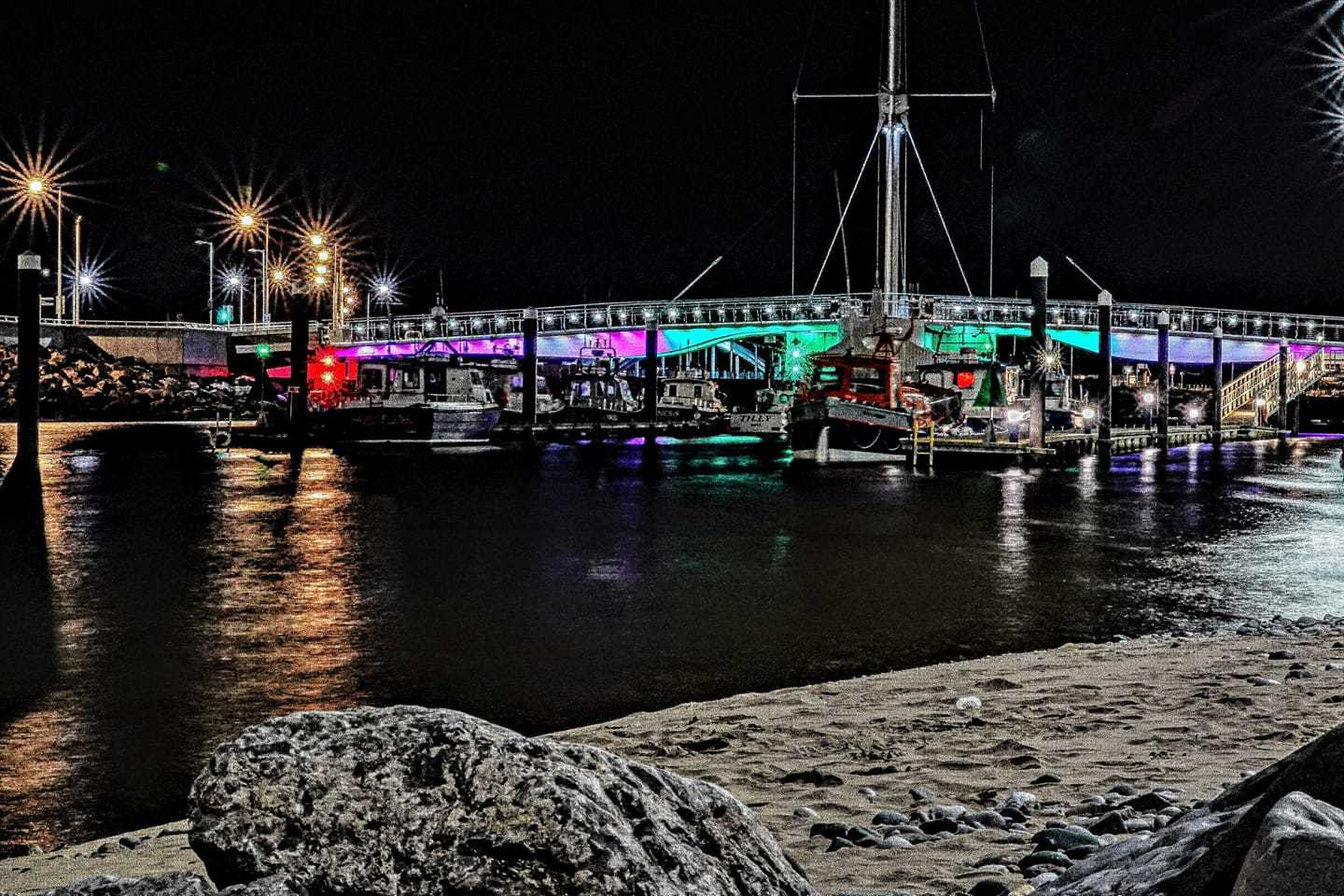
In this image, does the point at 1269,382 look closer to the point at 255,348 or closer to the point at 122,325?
the point at 255,348

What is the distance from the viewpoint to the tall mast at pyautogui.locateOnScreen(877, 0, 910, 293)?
225ft

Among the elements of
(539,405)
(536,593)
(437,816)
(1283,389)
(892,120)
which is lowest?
(536,593)

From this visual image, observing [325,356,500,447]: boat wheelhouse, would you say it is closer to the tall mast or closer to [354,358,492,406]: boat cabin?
[354,358,492,406]: boat cabin

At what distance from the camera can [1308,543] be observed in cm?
2105

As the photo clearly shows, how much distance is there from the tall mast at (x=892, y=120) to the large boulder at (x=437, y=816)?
67.0m

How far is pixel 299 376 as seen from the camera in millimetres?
50906

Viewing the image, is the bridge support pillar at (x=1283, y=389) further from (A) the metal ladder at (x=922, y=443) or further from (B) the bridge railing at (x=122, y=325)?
(B) the bridge railing at (x=122, y=325)

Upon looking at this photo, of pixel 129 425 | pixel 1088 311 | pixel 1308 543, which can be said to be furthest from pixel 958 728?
pixel 1088 311

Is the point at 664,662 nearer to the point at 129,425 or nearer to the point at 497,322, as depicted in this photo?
the point at 129,425

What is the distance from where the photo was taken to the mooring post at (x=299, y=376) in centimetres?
4956

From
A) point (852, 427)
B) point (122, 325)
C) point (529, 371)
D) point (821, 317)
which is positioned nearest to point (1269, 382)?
point (821, 317)

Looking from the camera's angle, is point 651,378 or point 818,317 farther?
point 818,317

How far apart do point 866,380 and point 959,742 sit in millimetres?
36840

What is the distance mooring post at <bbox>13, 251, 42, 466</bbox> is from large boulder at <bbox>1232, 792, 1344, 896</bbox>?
103 ft
